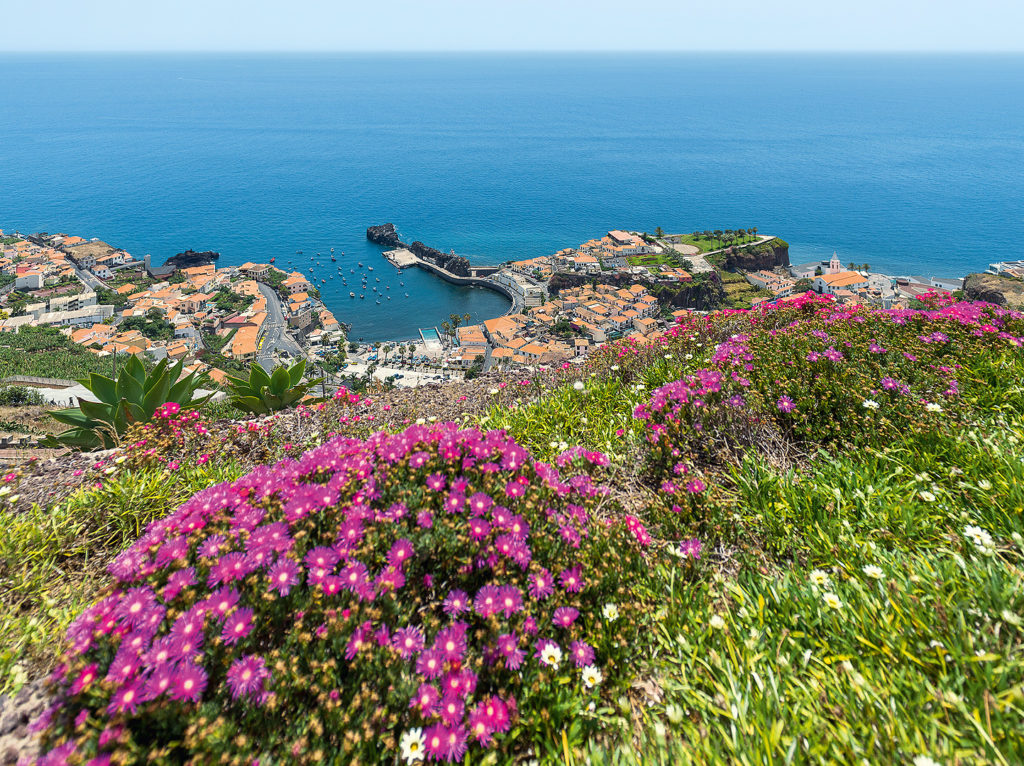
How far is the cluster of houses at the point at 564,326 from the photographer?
3950 centimetres

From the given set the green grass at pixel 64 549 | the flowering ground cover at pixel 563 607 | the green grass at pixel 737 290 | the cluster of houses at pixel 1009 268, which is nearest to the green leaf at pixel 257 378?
the green grass at pixel 64 549

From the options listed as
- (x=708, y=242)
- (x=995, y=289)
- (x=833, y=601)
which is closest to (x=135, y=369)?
(x=833, y=601)

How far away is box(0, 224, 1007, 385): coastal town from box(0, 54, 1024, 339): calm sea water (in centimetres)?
485

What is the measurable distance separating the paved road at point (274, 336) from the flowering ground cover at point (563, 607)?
1517 inches

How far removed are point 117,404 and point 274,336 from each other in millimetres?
42243

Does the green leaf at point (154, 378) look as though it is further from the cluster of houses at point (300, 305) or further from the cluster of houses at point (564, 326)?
the cluster of houses at point (300, 305)

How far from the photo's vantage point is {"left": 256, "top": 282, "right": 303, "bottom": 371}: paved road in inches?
1564

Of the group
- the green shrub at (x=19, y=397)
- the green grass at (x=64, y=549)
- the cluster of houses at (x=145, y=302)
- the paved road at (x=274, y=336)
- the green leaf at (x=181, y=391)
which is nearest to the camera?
the green grass at (x=64, y=549)

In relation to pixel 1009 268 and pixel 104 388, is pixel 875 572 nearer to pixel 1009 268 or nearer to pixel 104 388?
pixel 104 388

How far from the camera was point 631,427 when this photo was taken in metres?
4.21

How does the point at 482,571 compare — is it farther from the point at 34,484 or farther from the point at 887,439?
the point at 34,484

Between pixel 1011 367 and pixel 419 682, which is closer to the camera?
pixel 419 682

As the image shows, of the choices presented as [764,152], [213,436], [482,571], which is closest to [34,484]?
[213,436]

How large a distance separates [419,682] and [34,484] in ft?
13.8
